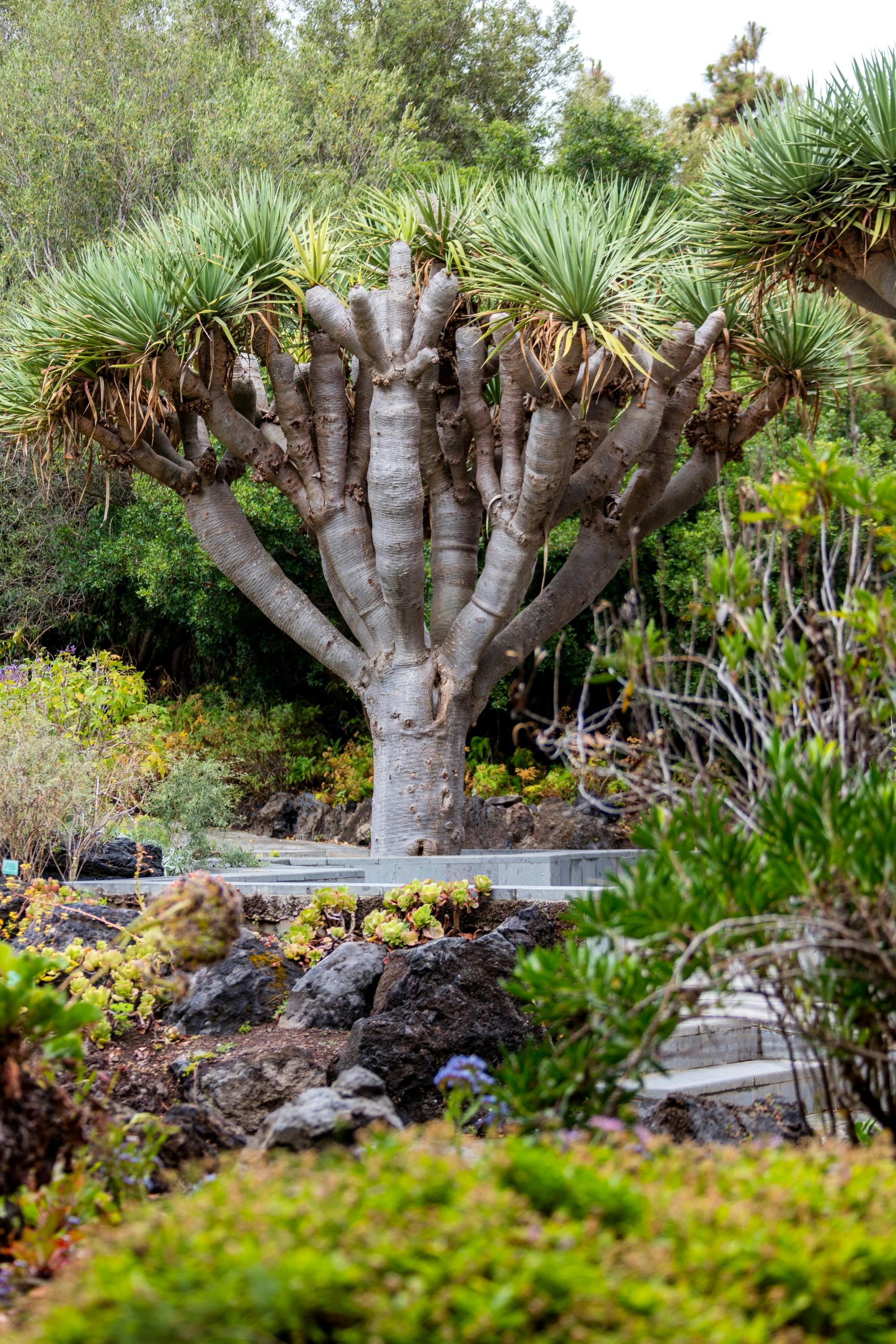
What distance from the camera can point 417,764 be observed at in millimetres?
8773

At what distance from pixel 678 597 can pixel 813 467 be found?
1048cm

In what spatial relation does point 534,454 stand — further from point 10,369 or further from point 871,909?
point 871,909

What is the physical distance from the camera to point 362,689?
9211 millimetres

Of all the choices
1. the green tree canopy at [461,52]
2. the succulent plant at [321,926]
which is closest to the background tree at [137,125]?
the green tree canopy at [461,52]

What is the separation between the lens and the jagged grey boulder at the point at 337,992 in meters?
5.13

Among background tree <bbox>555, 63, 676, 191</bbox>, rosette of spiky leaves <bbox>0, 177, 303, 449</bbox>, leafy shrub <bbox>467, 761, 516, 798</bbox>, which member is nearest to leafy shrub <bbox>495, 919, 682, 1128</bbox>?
rosette of spiky leaves <bbox>0, 177, 303, 449</bbox>

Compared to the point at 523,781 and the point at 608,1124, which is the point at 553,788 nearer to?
the point at 523,781

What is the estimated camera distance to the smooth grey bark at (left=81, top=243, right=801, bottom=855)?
27.9 ft

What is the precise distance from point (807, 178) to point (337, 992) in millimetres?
5596

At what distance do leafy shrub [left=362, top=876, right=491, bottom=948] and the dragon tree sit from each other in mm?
2239

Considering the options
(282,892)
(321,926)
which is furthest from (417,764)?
(321,926)

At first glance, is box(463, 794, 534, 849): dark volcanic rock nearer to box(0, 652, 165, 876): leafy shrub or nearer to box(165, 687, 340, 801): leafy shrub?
box(165, 687, 340, 801): leafy shrub

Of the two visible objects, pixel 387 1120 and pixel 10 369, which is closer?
pixel 387 1120

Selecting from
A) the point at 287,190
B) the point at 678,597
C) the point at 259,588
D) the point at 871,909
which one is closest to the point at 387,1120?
the point at 871,909
